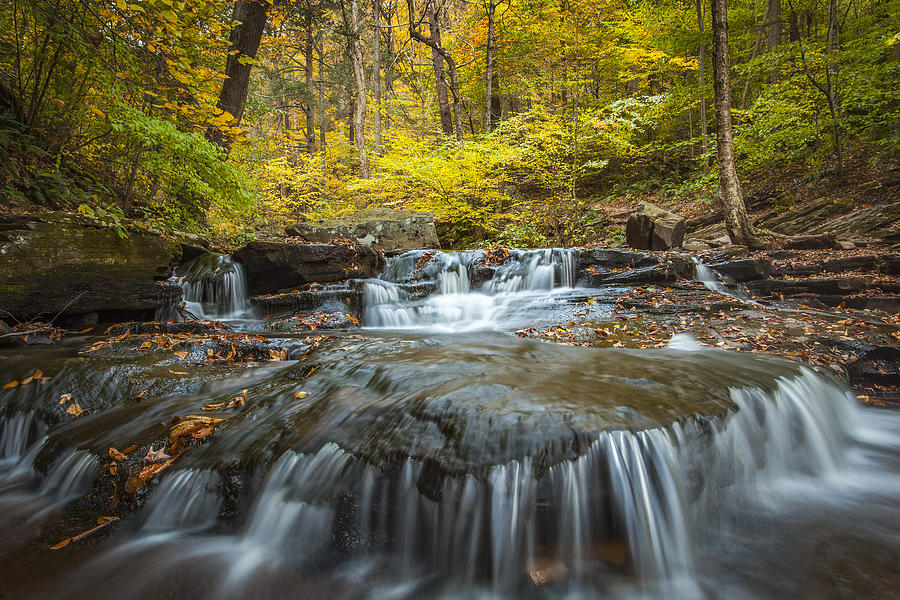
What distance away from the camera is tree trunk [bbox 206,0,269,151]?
318 inches

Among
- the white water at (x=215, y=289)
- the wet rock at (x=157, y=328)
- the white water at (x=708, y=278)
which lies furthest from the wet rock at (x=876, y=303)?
the white water at (x=215, y=289)

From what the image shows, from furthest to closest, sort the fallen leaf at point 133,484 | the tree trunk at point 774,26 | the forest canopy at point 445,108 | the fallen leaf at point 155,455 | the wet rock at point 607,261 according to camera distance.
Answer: the tree trunk at point 774,26
the wet rock at point 607,261
the forest canopy at point 445,108
the fallen leaf at point 155,455
the fallen leaf at point 133,484

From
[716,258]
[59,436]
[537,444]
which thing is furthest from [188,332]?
[716,258]

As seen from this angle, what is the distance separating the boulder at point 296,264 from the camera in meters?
7.38

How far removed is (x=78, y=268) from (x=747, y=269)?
10014mm

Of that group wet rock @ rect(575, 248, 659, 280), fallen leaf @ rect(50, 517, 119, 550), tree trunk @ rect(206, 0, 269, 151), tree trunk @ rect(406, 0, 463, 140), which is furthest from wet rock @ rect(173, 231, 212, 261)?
tree trunk @ rect(406, 0, 463, 140)

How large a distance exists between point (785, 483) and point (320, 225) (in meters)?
10.2

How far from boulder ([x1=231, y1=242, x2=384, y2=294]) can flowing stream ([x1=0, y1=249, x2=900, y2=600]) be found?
405 cm

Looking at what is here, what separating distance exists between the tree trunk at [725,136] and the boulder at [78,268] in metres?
9.98

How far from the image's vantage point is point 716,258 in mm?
A: 7738

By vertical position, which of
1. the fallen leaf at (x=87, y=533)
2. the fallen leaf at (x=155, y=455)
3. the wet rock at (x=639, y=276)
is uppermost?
the wet rock at (x=639, y=276)

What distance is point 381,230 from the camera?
35.0 feet

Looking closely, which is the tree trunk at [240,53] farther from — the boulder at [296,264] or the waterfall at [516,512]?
the waterfall at [516,512]

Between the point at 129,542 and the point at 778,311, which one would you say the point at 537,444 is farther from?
the point at 778,311
